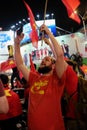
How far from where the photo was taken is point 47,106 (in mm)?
3957

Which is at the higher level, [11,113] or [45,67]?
[45,67]

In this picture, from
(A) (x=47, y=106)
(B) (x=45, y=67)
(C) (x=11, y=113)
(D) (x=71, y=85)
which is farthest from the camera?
(C) (x=11, y=113)

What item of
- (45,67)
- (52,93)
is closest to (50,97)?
(52,93)

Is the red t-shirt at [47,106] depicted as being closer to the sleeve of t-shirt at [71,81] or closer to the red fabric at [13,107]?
the sleeve of t-shirt at [71,81]

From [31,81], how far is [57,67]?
20.7 inches

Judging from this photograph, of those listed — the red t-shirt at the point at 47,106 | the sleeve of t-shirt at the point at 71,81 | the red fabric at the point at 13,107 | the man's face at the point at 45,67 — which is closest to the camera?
the red t-shirt at the point at 47,106

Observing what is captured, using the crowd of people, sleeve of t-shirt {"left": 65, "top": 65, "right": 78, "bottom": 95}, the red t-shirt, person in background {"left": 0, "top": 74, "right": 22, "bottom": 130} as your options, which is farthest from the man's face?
person in background {"left": 0, "top": 74, "right": 22, "bottom": 130}

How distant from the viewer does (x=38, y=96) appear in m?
4.02

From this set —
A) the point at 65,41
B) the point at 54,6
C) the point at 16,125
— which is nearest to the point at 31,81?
the point at 16,125

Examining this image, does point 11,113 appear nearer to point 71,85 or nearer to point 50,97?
point 50,97

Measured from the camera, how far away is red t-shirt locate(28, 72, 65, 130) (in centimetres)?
394

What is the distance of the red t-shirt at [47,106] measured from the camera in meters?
3.94

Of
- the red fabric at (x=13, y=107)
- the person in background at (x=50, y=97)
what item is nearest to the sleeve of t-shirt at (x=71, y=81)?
the person in background at (x=50, y=97)

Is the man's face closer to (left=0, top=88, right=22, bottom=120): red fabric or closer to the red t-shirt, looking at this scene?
the red t-shirt
